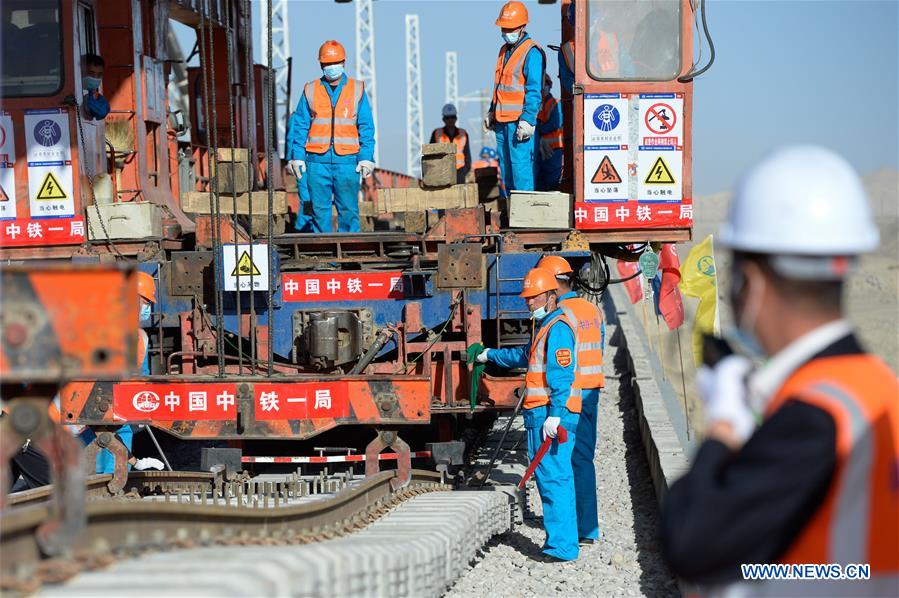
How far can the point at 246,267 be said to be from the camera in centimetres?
873

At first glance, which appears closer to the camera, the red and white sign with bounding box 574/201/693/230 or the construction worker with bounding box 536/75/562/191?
the red and white sign with bounding box 574/201/693/230

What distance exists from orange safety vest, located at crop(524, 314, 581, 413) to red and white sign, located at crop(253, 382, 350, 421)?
1171 mm

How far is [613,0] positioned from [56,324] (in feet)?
22.0

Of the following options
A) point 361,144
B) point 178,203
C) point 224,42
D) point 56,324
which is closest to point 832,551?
point 56,324

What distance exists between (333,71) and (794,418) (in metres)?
8.99

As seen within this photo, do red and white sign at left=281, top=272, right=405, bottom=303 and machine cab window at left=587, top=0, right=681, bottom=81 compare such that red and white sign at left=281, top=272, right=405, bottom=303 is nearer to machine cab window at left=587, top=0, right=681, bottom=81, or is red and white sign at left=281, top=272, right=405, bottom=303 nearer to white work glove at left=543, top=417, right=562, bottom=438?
white work glove at left=543, top=417, right=562, bottom=438

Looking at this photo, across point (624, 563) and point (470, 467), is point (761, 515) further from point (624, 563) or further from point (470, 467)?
point (470, 467)

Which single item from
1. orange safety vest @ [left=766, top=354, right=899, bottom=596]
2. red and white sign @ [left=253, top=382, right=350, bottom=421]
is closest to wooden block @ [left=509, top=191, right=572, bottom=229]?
red and white sign @ [left=253, top=382, right=350, bottom=421]

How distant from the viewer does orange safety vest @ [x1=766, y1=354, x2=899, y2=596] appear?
2.35 metres

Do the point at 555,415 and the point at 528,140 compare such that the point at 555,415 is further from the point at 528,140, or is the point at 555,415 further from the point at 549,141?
the point at 549,141

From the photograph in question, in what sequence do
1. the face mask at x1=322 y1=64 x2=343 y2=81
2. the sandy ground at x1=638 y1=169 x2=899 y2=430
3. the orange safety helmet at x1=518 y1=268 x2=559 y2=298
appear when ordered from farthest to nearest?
the sandy ground at x1=638 y1=169 x2=899 y2=430 < the face mask at x1=322 y1=64 x2=343 y2=81 < the orange safety helmet at x1=518 y1=268 x2=559 y2=298

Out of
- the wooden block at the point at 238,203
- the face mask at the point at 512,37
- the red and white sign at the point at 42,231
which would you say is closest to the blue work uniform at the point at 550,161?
the face mask at the point at 512,37

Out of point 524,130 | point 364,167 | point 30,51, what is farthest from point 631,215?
point 30,51

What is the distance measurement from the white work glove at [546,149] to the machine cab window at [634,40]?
1664 millimetres
